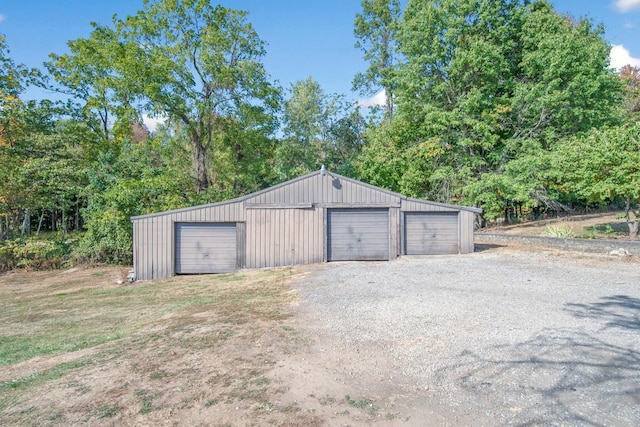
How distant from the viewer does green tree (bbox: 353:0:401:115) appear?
26000 mm

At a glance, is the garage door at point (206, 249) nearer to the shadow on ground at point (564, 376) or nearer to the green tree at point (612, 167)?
the shadow on ground at point (564, 376)

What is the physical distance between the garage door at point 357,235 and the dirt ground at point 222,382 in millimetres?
6685

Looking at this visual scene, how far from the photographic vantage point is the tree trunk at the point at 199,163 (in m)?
21.7

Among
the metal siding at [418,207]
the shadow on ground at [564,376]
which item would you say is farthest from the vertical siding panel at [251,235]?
the shadow on ground at [564,376]

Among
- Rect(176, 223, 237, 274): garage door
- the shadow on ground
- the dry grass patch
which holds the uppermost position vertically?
Rect(176, 223, 237, 274): garage door

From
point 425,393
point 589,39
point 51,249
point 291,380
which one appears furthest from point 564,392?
point 589,39

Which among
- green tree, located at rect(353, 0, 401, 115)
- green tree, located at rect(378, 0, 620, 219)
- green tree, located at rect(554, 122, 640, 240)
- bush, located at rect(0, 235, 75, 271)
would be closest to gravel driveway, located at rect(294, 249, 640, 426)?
green tree, located at rect(554, 122, 640, 240)

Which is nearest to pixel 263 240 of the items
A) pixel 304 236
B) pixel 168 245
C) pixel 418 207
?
pixel 304 236

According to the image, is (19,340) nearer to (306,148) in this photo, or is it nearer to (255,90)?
(255,90)

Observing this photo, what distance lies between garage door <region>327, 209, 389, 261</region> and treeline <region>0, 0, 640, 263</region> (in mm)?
6902

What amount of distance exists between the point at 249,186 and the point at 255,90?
18.8 feet

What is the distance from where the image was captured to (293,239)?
12.4 meters

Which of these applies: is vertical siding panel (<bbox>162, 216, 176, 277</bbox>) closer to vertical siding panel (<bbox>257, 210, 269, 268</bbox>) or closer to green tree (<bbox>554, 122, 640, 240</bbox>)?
vertical siding panel (<bbox>257, 210, 269, 268</bbox>)

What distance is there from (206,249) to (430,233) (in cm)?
765
